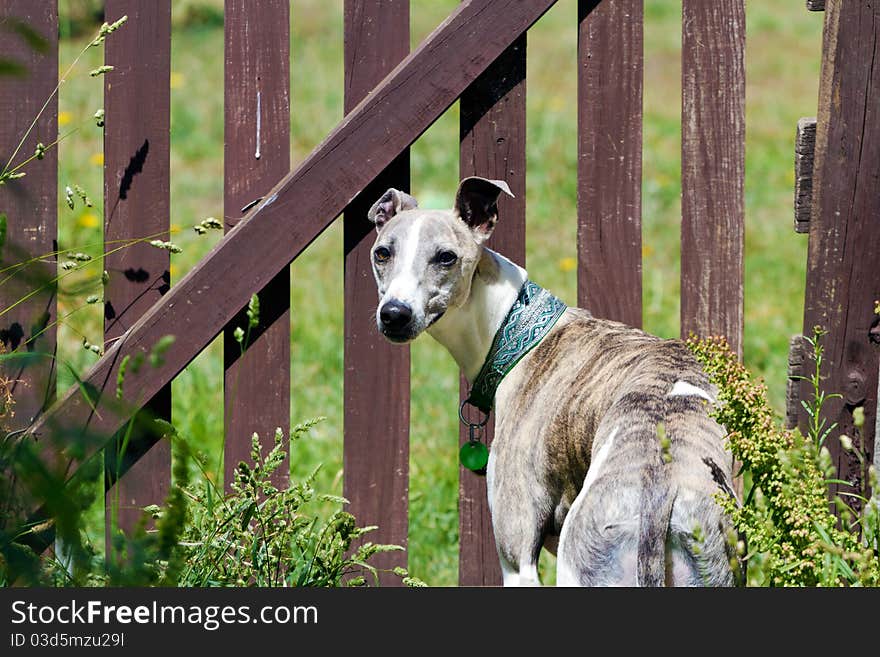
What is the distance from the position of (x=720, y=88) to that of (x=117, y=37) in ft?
6.00

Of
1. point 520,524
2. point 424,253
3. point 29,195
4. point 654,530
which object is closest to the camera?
point 654,530

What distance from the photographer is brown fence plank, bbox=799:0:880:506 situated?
12.1ft

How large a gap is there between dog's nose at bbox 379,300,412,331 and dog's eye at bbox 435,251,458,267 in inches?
8.1

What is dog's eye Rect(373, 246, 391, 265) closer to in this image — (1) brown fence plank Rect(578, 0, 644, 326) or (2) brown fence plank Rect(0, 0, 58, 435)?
(1) brown fence plank Rect(578, 0, 644, 326)

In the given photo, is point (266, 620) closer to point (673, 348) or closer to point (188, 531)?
point (188, 531)

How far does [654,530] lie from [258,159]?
1738mm

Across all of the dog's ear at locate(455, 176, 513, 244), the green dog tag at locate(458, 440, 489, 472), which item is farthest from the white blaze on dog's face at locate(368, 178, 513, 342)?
the green dog tag at locate(458, 440, 489, 472)

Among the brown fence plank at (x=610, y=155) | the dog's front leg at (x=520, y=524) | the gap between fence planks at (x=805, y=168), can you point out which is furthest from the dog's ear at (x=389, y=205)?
the gap between fence planks at (x=805, y=168)

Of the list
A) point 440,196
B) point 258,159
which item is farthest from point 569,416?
point 440,196

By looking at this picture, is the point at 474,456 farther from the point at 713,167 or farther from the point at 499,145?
the point at 713,167

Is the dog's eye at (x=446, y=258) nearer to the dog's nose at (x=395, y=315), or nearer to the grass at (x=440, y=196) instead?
the dog's nose at (x=395, y=315)

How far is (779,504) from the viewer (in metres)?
2.96

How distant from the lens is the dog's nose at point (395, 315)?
11.3 ft

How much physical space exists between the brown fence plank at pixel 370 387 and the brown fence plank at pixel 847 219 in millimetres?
1249
